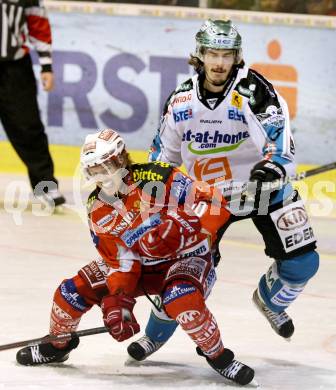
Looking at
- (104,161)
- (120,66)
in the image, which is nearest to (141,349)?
(104,161)

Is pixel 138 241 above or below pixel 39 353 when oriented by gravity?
above

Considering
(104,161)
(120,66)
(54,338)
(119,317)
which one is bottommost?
(120,66)

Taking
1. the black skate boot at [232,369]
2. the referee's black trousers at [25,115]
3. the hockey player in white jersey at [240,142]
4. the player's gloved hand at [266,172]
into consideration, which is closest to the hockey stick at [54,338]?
the hockey player in white jersey at [240,142]

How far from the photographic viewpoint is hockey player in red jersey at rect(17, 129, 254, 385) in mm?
4594

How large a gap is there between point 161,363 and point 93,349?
12.2 inches

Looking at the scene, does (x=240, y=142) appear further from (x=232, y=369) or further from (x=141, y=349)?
(x=232, y=369)

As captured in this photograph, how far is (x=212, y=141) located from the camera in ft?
17.2

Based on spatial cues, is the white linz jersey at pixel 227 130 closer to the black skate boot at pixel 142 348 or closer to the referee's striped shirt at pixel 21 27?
the black skate boot at pixel 142 348

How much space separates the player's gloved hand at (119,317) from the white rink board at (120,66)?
15.6 feet

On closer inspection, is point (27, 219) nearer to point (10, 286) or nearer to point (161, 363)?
point (10, 286)

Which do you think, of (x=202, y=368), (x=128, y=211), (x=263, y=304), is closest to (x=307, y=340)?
(x=263, y=304)

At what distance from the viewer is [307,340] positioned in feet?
17.5

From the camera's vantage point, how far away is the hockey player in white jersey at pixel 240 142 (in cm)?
511

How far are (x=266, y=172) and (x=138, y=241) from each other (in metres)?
0.55
